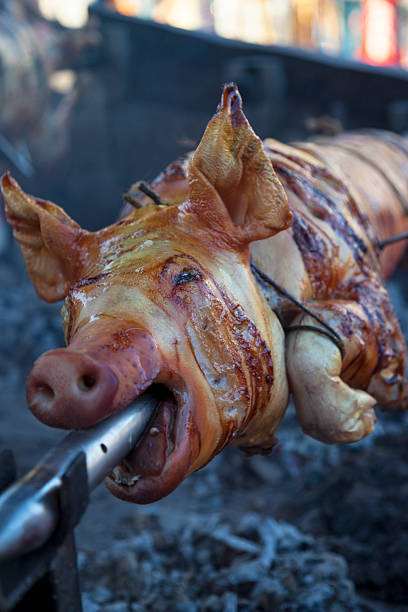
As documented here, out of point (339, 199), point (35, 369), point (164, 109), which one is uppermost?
point (35, 369)

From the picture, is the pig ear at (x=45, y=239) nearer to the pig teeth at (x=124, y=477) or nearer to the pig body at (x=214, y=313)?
the pig body at (x=214, y=313)

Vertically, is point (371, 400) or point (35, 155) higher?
point (371, 400)

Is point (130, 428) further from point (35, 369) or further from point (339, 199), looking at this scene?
point (339, 199)

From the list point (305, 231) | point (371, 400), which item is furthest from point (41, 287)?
point (371, 400)

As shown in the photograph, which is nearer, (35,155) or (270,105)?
(270,105)

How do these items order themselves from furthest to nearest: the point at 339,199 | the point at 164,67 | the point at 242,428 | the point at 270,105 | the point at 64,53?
1. the point at 64,53
2. the point at 164,67
3. the point at 270,105
4. the point at 339,199
5. the point at 242,428

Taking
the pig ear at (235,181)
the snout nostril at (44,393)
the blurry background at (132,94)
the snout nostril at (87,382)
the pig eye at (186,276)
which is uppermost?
the pig ear at (235,181)

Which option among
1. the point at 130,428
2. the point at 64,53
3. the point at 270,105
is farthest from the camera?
the point at 64,53

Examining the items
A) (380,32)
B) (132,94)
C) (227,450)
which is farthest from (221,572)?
(380,32)

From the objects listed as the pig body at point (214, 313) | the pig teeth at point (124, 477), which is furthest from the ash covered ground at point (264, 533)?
the pig teeth at point (124, 477)
